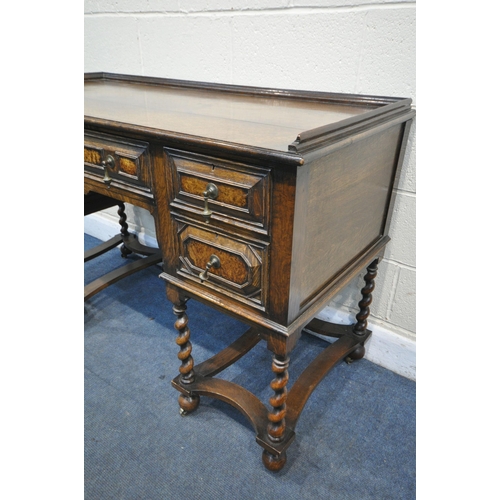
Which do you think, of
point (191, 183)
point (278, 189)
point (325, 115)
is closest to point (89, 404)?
point (191, 183)

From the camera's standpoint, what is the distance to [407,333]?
4.66ft

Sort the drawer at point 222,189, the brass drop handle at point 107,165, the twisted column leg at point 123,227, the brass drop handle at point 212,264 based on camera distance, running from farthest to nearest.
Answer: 1. the twisted column leg at point 123,227
2. the brass drop handle at point 107,165
3. the brass drop handle at point 212,264
4. the drawer at point 222,189

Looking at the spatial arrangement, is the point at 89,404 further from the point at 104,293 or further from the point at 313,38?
the point at 313,38

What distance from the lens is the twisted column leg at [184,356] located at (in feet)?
3.78

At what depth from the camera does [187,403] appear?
1293mm

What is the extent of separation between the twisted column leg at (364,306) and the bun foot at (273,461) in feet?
1.68

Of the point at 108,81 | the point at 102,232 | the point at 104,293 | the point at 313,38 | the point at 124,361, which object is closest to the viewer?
the point at 313,38

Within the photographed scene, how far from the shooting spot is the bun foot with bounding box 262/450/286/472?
3.65ft

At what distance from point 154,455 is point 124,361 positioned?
0.44m

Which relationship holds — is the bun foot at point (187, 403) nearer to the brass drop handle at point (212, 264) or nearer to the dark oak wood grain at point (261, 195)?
the dark oak wood grain at point (261, 195)

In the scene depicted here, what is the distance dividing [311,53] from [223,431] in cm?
122

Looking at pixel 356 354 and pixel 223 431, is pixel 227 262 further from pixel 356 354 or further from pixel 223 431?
pixel 356 354

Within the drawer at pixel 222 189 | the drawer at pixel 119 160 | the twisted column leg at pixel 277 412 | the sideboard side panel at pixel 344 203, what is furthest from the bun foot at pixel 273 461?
the drawer at pixel 119 160

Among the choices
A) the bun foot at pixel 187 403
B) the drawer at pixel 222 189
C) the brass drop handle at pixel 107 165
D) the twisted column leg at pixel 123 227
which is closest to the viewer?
the drawer at pixel 222 189
